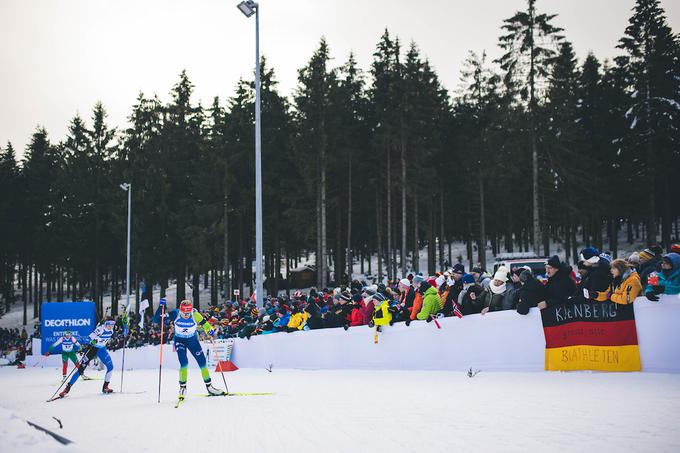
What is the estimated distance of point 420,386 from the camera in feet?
34.3

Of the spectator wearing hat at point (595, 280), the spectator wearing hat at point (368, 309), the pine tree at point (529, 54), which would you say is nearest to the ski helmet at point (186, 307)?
the spectator wearing hat at point (368, 309)

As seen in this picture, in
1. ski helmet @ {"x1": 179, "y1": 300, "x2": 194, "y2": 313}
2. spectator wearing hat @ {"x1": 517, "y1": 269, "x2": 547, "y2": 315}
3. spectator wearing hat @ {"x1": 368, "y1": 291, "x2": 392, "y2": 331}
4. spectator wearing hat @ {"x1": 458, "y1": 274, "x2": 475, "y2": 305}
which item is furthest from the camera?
spectator wearing hat @ {"x1": 368, "y1": 291, "x2": 392, "y2": 331}

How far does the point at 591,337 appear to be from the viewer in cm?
995

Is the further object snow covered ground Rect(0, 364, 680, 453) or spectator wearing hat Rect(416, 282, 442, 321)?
spectator wearing hat Rect(416, 282, 442, 321)

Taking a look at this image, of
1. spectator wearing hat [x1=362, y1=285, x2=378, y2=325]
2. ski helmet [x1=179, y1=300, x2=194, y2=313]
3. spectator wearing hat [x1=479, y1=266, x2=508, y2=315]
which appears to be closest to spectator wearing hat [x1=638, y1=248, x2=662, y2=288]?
spectator wearing hat [x1=479, y1=266, x2=508, y2=315]

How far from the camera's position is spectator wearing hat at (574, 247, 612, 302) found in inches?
390

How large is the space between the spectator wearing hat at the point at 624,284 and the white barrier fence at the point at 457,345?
6.6 inches

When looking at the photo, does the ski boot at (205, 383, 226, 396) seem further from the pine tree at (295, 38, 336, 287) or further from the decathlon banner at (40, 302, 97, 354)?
the pine tree at (295, 38, 336, 287)

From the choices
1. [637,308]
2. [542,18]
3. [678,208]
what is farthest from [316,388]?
[678,208]

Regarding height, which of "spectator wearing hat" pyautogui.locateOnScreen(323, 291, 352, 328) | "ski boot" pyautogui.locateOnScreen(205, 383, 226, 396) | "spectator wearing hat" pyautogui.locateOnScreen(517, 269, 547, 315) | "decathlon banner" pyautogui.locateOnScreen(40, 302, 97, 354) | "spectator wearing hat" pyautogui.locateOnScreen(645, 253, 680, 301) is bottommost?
"decathlon banner" pyautogui.locateOnScreen(40, 302, 97, 354)

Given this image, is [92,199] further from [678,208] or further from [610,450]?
[610,450]

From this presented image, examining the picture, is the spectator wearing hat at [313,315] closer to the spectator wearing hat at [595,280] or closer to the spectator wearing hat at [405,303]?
the spectator wearing hat at [405,303]

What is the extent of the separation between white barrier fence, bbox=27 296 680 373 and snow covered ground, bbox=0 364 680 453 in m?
0.50

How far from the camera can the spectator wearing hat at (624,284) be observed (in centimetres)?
934
